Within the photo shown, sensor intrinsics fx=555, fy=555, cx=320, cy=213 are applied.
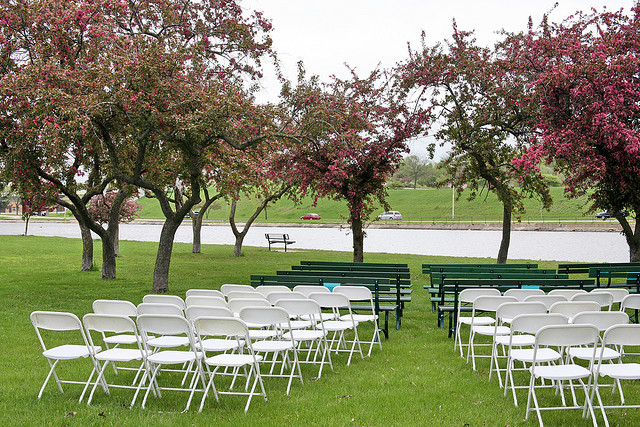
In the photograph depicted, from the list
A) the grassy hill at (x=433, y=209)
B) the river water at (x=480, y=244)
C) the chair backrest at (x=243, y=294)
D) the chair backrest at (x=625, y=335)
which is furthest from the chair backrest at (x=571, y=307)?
the grassy hill at (x=433, y=209)

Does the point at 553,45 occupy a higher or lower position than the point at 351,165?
higher

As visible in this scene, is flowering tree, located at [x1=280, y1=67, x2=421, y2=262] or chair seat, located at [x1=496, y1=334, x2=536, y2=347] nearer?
chair seat, located at [x1=496, y1=334, x2=536, y2=347]

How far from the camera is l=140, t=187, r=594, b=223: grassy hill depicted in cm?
6900

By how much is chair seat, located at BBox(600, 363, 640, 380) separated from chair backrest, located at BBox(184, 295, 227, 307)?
3631 millimetres

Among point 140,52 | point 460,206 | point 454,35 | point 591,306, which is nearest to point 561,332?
point 591,306

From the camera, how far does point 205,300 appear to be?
6008 mm

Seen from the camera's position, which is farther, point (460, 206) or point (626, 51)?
point (460, 206)

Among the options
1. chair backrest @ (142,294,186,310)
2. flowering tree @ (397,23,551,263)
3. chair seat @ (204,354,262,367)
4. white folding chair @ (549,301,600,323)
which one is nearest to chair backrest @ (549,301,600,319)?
white folding chair @ (549,301,600,323)

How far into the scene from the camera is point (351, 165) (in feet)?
52.6

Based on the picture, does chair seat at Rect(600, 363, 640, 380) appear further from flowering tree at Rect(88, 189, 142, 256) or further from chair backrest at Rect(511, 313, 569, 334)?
flowering tree at Rect(88, 189, 142, 256)

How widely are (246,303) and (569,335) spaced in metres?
3.11

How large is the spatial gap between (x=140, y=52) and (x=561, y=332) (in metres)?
9.40

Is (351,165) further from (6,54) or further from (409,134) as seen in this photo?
(6,54)

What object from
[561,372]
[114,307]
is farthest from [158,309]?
[561,372]
